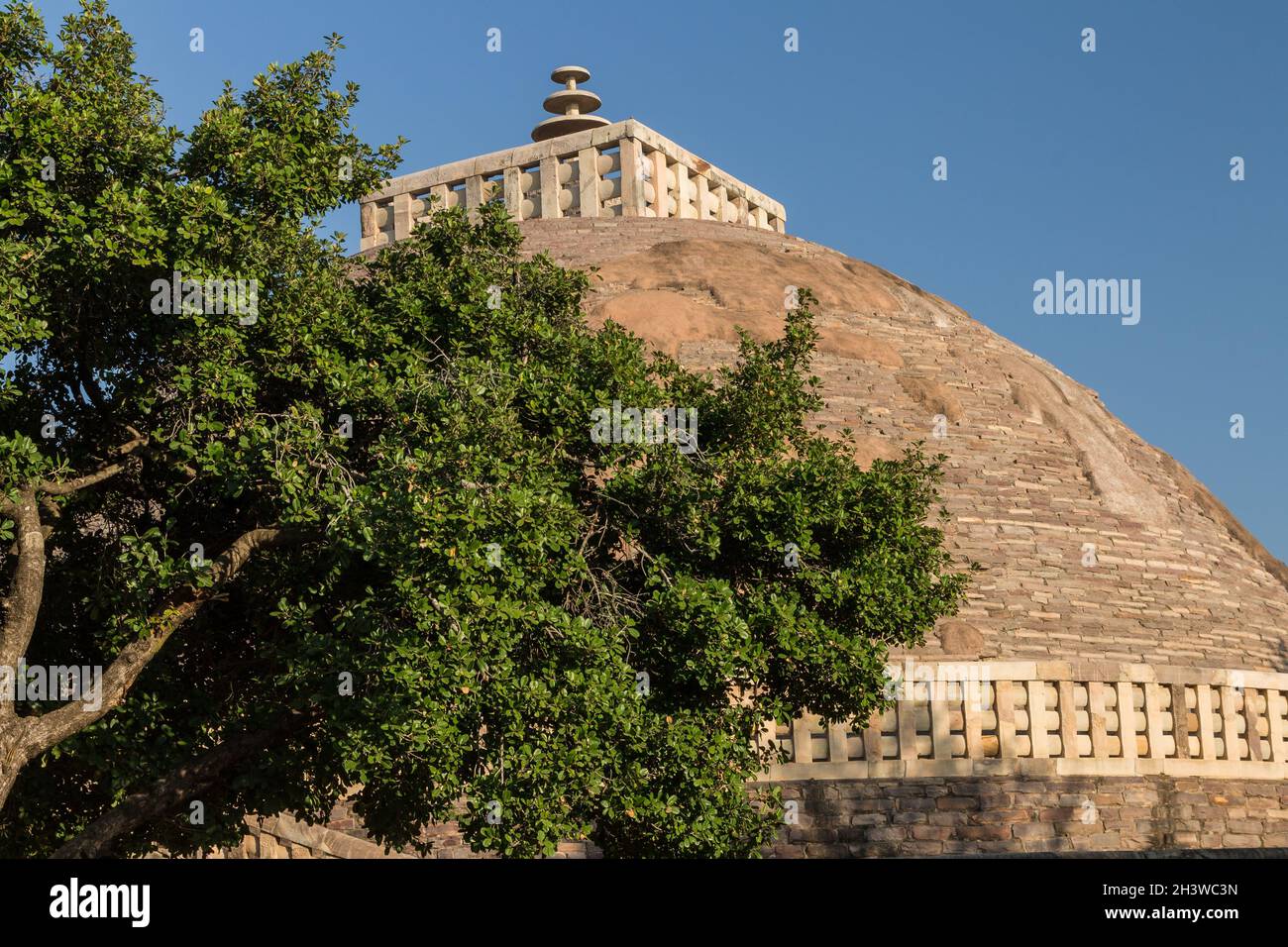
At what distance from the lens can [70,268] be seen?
454 inches

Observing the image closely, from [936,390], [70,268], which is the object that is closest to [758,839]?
[70,268]

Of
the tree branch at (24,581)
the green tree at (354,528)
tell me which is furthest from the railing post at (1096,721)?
the tree branch at (24,581)

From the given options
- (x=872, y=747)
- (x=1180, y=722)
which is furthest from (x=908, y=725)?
(x=1180, y=722)

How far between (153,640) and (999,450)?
72.7ft

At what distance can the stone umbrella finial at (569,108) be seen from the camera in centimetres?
4296

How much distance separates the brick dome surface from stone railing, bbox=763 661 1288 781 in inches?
216

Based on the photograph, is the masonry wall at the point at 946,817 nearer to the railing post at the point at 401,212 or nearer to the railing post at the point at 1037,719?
the railing post at the point at 1037,719

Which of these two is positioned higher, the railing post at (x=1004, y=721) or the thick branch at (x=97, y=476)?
the thick branch at (x=97, y=476)

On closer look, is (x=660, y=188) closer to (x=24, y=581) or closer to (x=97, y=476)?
(x=97, y=476)

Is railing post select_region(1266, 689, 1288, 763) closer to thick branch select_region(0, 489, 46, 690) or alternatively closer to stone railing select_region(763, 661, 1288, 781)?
stone railing select_region(763, 661, 1288, 781)

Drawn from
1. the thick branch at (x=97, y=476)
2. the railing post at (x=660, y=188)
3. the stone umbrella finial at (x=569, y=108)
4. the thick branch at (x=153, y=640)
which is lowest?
the thick branch at (x=153, y=640)

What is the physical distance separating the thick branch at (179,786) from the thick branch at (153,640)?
868 mm
